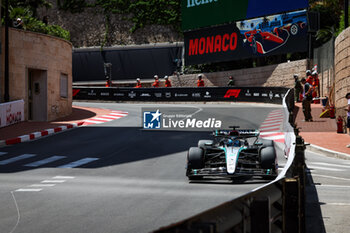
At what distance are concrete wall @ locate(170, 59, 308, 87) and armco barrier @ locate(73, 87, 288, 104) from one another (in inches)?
132

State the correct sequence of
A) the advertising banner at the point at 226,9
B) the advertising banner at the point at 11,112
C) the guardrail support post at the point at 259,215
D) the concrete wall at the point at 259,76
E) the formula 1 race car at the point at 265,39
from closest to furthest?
the guardrail support post at the point at 259,215 < the advertising banner at the point at 11,112 < the concrete wall at the point at 259,76 < the formula 1 race car at the point at 265,39 < the advertising banner at the point at 226,9

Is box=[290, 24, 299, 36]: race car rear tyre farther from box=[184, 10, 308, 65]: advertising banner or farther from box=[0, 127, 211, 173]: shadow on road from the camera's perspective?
box=[0, 127, 211, 173]: shadow on road

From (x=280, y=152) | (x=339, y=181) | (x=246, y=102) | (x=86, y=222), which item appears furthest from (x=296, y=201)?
(x=246, y=102)

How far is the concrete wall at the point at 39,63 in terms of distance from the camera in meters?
26.0

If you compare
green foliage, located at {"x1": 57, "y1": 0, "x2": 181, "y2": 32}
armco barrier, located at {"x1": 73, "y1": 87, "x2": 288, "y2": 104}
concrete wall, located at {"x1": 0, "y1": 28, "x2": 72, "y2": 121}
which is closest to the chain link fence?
armco barrier, located at {"x1": 73, "y1": 87, "x2": 288, "y2": 104}

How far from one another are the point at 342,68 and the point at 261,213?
1855 centimetres

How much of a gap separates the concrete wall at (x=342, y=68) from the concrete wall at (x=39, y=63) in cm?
1421

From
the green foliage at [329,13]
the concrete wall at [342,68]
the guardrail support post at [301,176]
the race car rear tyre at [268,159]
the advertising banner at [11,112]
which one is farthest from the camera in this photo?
the green foliage at [329,13]

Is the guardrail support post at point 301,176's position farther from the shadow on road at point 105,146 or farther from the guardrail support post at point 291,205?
the shadow on road at point 105,146

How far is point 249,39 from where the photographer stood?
141 ft

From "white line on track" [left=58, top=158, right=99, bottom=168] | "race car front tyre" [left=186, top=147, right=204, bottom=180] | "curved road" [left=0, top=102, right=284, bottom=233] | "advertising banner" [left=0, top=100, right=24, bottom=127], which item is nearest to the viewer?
"curved road" [left=0, top=102, right=284, bottom=233]

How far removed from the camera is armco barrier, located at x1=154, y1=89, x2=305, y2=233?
11.4 ft

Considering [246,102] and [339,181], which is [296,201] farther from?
[246,102]

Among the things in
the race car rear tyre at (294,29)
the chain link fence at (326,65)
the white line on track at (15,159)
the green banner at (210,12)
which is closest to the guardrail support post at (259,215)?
the white line on track at (15,159)
